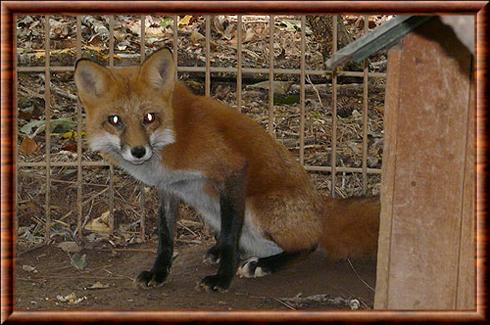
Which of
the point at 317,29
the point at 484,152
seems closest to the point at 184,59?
the point at 317,29

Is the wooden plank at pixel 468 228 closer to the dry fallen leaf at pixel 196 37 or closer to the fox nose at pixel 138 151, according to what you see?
the fox nose at pixel 138 151

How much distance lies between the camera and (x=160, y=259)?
5277 millimetres

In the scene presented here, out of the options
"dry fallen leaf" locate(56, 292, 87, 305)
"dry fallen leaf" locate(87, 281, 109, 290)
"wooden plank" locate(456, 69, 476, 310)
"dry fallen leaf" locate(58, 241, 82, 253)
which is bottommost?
"dry fallen leaf" locate(56, 292, 87, 305)

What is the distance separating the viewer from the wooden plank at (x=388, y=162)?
3.79 meters

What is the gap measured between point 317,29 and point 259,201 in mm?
2500

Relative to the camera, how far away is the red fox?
4918 millimetres

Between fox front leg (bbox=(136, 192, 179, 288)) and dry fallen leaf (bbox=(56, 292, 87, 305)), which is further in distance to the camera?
fox front leg (bbox=(136, 192, 179, 288))

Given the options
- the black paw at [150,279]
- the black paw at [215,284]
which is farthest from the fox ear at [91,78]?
the black paw at [215,284]

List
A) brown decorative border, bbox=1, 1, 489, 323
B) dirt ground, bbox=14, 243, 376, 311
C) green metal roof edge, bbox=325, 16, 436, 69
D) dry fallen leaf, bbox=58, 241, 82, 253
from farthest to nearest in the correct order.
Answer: dry fallen leaf, bbox=58, 241, 82, 253 < dirt ground, bbox=14, 243, 376, 311 < green metal roof edge, bbox=325, 16, 436, 69 < brown decorative border, bbox=1, 1, 489, 323

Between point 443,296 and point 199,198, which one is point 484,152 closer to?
point 443,296

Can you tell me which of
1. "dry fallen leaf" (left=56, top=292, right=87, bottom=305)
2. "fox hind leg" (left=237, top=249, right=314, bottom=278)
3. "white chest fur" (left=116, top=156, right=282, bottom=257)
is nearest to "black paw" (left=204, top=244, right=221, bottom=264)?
"white chest fur" (left=116, top=156, right=282, bottom=257)

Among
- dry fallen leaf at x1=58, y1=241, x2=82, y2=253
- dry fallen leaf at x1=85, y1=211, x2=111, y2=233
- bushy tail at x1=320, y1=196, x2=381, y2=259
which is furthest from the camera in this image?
dry fallen leaf at x1=85, y1=211, x2=111, y2=233

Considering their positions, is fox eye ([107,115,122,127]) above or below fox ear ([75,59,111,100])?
below

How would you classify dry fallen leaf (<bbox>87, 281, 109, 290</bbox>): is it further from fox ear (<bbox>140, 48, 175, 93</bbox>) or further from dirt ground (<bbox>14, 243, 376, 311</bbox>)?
fox ear (<bbox>140, 48, 175, 93</bbox>)
